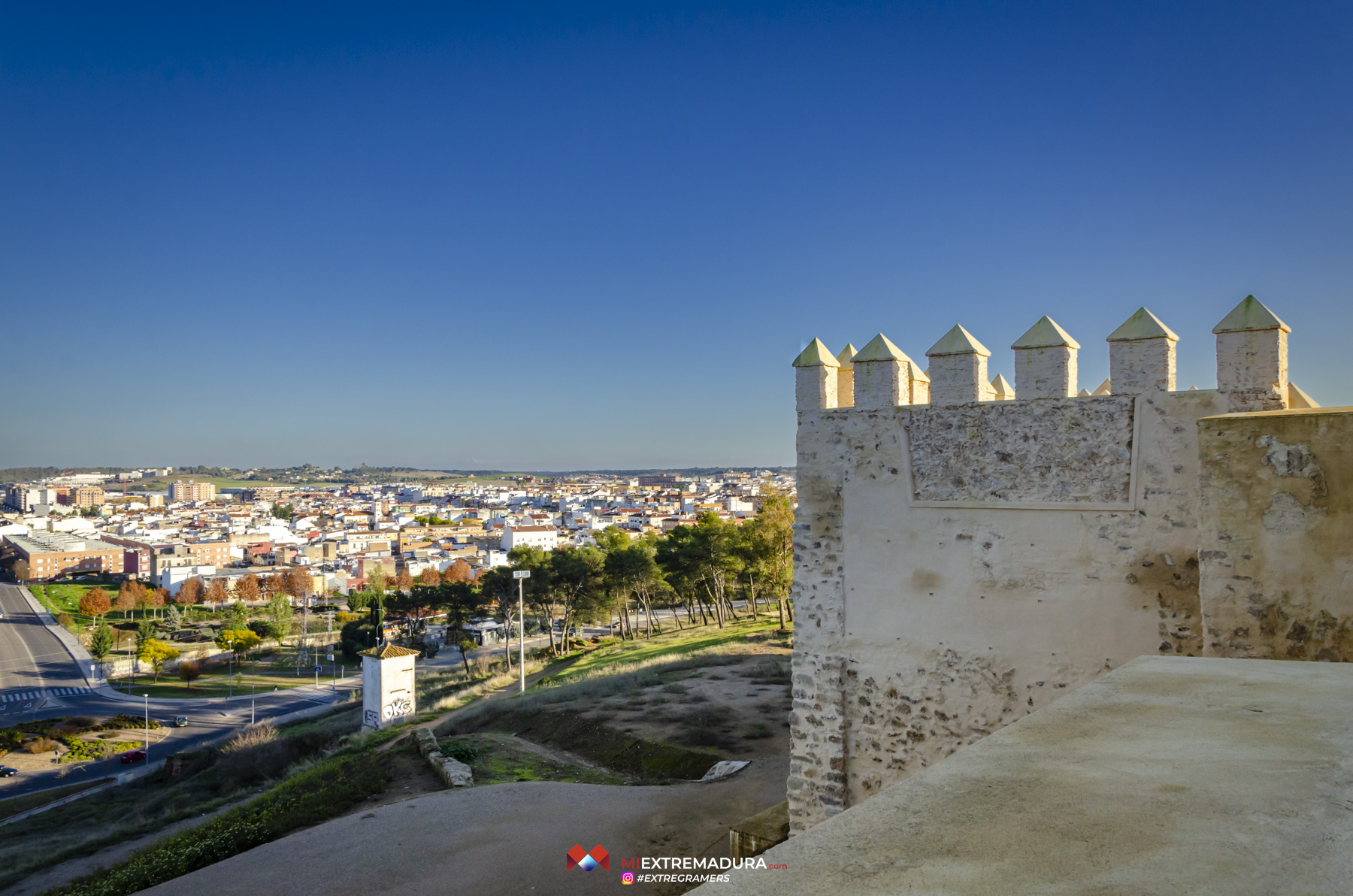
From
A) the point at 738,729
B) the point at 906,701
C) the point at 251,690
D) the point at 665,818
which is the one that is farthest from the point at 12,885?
the point at 251,690

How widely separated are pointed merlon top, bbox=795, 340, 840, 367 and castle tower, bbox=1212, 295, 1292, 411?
9.39 feet

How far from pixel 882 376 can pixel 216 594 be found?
7281 cm

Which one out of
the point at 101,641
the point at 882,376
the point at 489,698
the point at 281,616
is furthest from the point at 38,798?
the point at 281,616

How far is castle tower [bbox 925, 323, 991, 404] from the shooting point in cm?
621

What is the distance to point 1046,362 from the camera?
19.4 feet

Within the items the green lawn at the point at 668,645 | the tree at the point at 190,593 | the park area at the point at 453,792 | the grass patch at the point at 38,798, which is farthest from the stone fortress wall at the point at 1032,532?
the tree at the point at 190,593

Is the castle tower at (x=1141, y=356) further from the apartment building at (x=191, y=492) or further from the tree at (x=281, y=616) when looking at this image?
the apartment building at (x=191, y=492)

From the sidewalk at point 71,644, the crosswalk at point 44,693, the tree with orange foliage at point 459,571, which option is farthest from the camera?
the tree with orange foliage at point 459,571

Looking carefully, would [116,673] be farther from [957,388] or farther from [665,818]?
[957,388]

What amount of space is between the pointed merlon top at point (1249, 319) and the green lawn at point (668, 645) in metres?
19.1

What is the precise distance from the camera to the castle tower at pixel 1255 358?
5.14 metres

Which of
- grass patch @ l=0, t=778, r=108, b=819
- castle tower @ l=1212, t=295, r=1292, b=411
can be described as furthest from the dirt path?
castle tower @ l=1212, t=295, r=1292, b=411

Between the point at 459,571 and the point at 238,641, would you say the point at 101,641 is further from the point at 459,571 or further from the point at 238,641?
the point at 459,571

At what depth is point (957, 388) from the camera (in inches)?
247
